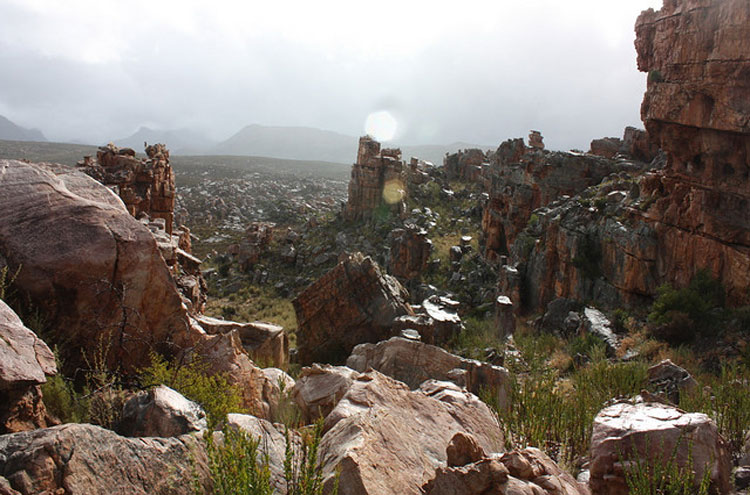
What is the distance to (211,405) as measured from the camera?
4398mm

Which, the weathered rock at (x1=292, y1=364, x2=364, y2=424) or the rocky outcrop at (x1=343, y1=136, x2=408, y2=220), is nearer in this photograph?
the weathered rock at (x1=292, y1=364, x2=364, y2=424)

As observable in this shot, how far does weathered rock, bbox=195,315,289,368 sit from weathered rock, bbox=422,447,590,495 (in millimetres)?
5666

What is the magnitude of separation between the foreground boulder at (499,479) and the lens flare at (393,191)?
34804mm

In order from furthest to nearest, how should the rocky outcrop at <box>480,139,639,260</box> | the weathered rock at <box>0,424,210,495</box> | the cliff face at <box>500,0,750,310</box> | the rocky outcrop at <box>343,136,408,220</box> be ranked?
the rocky outcrop at <box>343,136,408,220</box>, the rocky outcrop at <box>480,139,639,260</box>, the cliff face at <box>500,0,750,310</box>, the weathered rock at <box>0,424,210,495</box>

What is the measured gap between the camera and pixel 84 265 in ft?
16.9

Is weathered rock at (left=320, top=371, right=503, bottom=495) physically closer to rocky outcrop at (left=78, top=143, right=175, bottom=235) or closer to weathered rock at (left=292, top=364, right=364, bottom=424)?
weathered rock at (left=292, top=364, right=364, bottom=424)

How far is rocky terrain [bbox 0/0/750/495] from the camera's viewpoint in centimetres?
334

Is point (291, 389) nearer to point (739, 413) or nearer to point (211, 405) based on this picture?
point (211, 405)

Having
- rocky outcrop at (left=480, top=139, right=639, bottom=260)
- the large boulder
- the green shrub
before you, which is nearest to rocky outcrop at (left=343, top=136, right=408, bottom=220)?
rocky outcrop at (left=480, top=139, right=639, bottom=260)

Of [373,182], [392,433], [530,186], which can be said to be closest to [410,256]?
[530,186]

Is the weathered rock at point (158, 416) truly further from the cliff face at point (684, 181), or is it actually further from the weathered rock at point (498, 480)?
the cliff face at point (684, 181)

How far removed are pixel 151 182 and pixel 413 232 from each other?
15.2 m

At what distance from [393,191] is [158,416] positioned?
116 feet

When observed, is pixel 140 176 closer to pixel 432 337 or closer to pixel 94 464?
pixel 432 337
